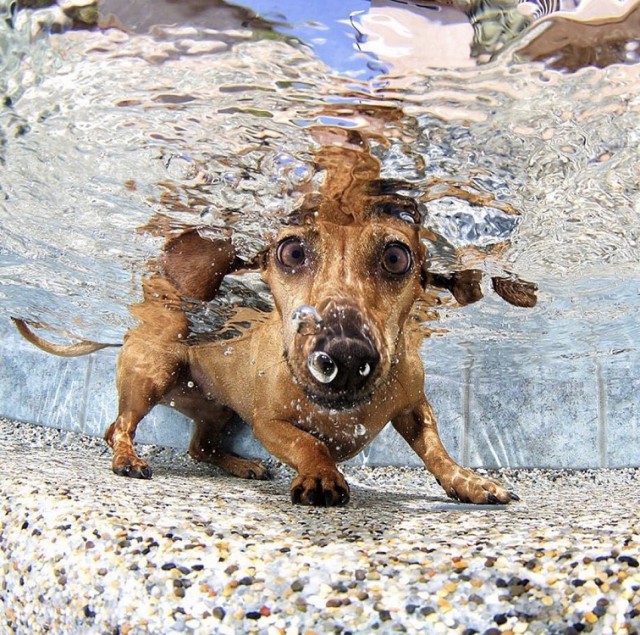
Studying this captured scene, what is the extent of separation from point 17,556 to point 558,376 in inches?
293

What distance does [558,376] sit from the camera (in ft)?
28.0

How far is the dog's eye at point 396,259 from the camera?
3631 millimetres

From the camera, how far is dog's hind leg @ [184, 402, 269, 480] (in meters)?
6.31

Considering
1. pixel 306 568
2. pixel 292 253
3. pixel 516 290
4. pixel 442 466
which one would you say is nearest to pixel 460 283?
pixel 516 290

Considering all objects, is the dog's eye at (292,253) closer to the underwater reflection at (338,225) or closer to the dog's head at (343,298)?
the dog's head at (343,298)

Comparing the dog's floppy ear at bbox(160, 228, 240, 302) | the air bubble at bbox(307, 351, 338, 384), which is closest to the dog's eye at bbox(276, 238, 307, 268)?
the air bubble at bbox(307, 351, 338, 384)

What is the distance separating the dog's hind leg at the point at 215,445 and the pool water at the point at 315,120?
68.2 inches

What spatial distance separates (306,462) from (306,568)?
1485 mm

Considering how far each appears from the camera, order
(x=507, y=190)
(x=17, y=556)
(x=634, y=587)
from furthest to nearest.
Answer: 1. (x=507, y=190)
2. (x=17, y=556)
3. (x=634, y=587)

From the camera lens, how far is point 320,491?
307cm

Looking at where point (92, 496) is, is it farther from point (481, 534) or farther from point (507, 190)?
point (507, 190)

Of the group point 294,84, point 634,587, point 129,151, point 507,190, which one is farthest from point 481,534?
point 129,151

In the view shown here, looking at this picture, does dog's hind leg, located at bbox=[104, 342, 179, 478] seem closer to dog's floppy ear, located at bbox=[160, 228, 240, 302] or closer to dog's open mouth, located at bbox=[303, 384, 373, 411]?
dog's floppy ear, located at bbox=[160, 228, 240, 302]

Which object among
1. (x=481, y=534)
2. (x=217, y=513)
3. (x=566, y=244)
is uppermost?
(x=566, y=244)
